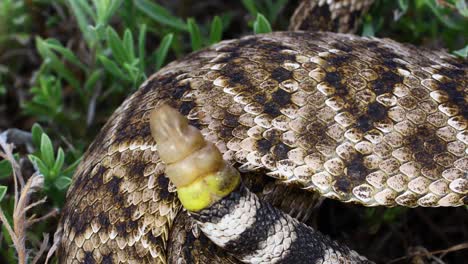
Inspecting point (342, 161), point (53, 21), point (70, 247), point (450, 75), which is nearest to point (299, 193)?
point (342, 161)

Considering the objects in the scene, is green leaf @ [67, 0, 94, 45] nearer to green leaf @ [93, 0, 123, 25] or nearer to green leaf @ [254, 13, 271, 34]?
green leaf @ [93, 0, 123, 25]

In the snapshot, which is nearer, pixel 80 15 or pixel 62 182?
pixel 62 182

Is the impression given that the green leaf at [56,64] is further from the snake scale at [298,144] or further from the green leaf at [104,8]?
the snake scale at [298,144]

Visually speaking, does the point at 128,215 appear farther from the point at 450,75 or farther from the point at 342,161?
the point at 450,75

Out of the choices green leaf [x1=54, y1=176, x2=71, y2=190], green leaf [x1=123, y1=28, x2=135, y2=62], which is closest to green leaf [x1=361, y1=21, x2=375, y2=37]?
green leaf [x1=123, y1=28, x2=135, y2=62]

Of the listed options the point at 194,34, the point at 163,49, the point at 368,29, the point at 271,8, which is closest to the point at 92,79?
the point at 163,49

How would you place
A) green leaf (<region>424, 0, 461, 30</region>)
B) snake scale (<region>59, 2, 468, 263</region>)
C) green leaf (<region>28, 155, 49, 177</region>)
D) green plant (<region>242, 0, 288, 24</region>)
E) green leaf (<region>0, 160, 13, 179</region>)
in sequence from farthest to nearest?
green plant (<region>242, 0, 288, 24</region>) → green leaf (<region>424, 0, 461, 30</region>) → green leaf (<region>0, 160, 13, 179</region>) → green leaf (<region>28, 155, 49, 177</region>) → snake scale (<region>59, 2, 468, 263</region>)

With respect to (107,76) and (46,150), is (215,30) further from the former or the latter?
(46,150)
